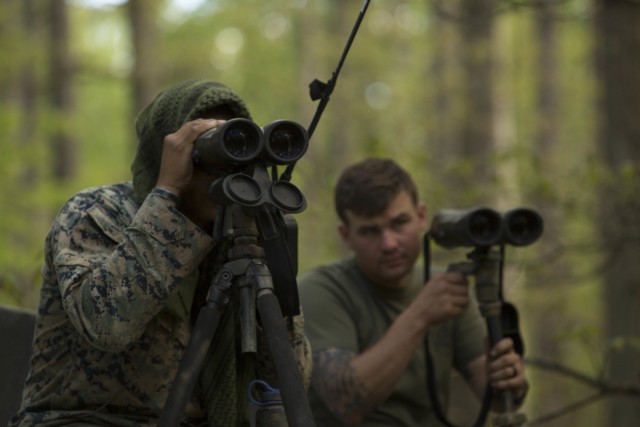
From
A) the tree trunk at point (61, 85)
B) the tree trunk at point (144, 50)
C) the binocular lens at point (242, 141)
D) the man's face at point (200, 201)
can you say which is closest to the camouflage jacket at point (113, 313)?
the man's face at point (200, 201)

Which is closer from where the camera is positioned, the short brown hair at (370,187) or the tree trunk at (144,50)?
the short brown hair at (370,187)

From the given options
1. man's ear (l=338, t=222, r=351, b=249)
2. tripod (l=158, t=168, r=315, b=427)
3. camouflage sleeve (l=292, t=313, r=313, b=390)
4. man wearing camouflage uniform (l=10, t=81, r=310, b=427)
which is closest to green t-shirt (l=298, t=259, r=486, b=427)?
man's ear (l=338, t=222, r=351, b=249)

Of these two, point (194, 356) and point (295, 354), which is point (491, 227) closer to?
point (295, 354)

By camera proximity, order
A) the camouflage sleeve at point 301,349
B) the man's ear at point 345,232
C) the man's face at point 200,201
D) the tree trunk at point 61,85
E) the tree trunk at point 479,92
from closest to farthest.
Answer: the man's face at point 200,201 → the camouflage sleeve at point 301,349 → the man's ear at point 345,232 → the tree trunk at point 479,92 → the tree trunk at point 61,85

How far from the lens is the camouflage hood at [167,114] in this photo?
2379mm

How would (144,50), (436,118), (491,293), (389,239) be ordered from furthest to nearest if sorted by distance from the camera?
(436,118) < (144,50) < (389,239) < (491,293)

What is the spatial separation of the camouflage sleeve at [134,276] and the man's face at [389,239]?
133cm

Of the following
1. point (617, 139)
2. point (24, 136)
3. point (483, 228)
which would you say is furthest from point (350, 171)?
point (24, 136)

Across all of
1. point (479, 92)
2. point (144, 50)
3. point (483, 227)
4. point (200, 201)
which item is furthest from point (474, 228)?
point (144, 50)

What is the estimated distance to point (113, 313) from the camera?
82.1 inches

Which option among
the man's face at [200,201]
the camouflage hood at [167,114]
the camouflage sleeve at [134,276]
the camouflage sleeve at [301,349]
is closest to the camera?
the camouflage sleeve at [134,276]

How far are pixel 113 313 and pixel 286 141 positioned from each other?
552 millimetres

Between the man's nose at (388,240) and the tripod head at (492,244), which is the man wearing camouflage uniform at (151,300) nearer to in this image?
the tripod head at (492,244)

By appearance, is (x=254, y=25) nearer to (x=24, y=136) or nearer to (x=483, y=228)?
(x=24, y=136)
